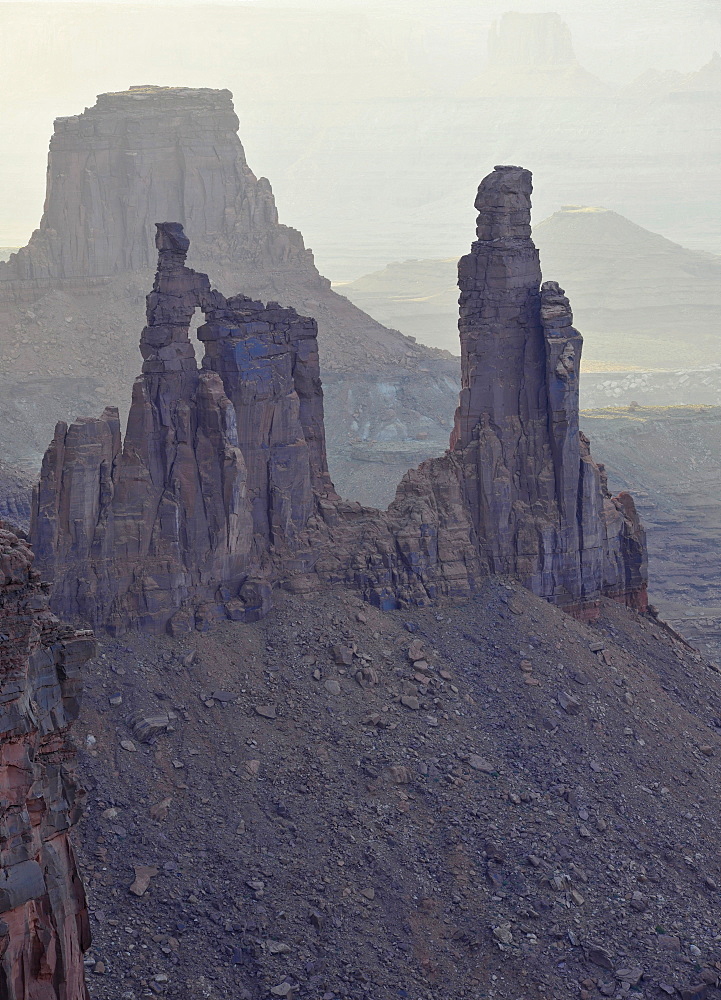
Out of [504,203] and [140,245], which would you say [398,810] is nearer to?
[504,203]

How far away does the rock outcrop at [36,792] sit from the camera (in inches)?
995

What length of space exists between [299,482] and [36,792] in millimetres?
28496

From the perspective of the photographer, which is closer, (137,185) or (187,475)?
(187,475)

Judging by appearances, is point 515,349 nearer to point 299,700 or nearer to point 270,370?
point 270,370

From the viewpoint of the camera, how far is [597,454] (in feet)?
436

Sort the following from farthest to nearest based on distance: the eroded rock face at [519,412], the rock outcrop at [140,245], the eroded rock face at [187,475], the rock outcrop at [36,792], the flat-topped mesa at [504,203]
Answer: the rock outcrop at [140,245]
the eroded rock face at [519,412]
the flat-topped mesa at [504,203]
the eroded rock face at [187,475]
the rock outcrop at [36,792]

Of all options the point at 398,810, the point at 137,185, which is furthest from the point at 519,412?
the point at 137,185

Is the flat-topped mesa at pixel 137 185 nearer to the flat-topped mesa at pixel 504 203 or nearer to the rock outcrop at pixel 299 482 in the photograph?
the flat-topped mesa at pixel 504 203

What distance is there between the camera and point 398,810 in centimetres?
4791

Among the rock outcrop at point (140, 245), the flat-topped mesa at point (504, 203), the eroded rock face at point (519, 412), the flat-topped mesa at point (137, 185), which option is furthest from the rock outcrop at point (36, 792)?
the flat-topped mesa at point (137, 185)

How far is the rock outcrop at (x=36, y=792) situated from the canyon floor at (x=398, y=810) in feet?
48.8

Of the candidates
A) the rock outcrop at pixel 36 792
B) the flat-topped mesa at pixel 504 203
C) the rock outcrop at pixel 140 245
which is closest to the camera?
the rock outcrop at pixel 36 792

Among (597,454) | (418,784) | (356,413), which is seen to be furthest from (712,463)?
(418,784)

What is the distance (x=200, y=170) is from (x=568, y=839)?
278ft
